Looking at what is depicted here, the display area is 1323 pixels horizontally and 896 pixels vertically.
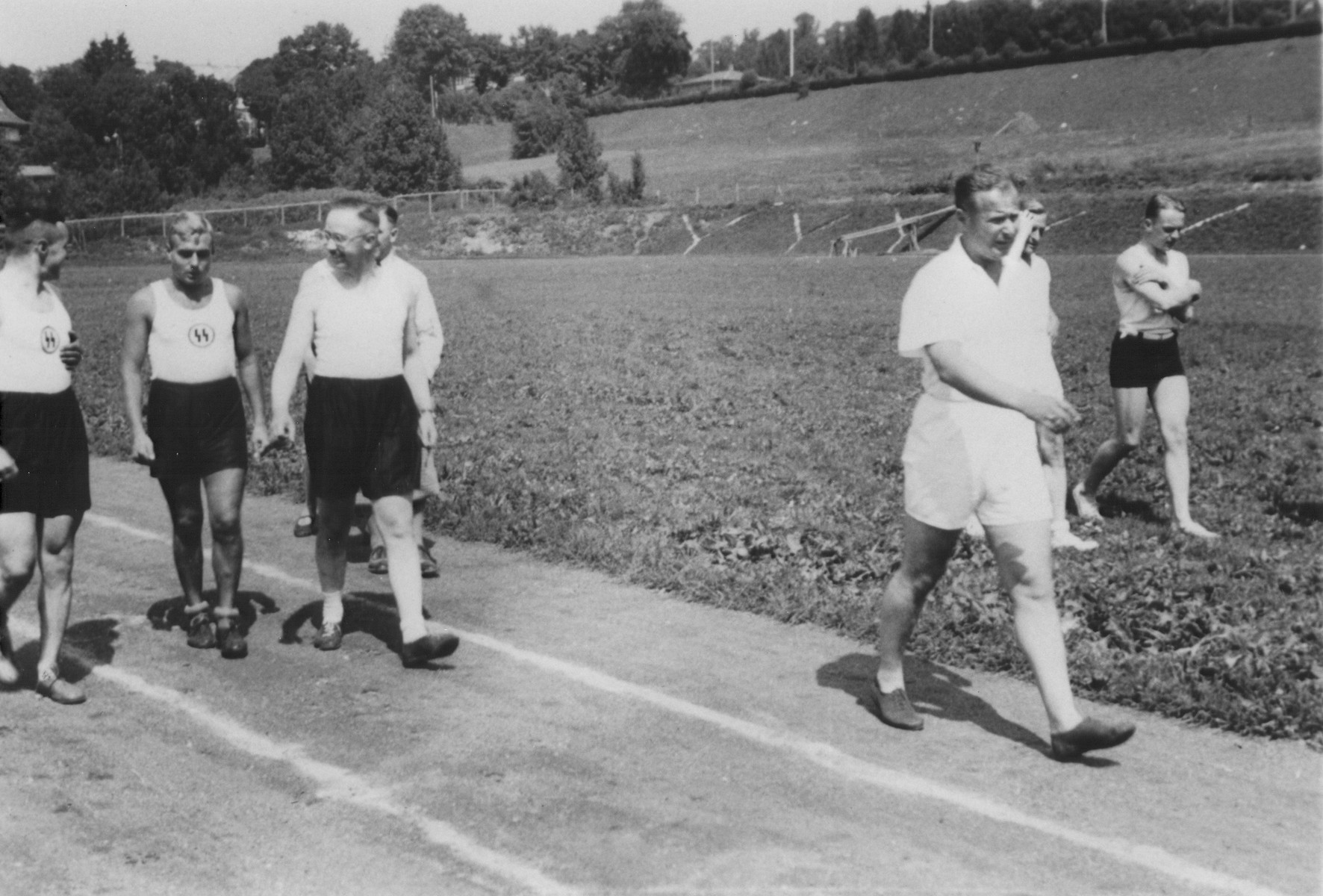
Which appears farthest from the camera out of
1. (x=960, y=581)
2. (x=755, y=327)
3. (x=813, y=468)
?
(x=755, y=327)

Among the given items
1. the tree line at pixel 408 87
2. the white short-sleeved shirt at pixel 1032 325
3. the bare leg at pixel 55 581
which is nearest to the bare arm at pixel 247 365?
the bare leg at pixel 55 581

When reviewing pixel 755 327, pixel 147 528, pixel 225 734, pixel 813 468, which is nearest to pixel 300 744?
pixel 225 734

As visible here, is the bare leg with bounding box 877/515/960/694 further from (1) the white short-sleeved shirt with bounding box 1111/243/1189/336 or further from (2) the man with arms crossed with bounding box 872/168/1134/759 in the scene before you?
(1) the white short-sleeved shirt with bounding box 1111/243/1189/336

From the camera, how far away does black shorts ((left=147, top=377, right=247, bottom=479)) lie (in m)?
6.38

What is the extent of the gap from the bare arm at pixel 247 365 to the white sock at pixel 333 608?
30.4 inches

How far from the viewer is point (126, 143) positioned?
248 feet

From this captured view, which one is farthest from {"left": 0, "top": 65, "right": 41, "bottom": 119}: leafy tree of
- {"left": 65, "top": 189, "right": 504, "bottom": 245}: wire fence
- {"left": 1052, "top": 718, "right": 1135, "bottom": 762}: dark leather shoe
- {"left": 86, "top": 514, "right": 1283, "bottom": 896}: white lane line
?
{"left": 1052, "top": 718, "right": 1135, "bottom": 762}: dark leather shoe

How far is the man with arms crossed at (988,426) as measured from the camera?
512cm

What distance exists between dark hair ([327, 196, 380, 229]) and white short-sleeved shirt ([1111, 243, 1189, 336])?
4.45 meters

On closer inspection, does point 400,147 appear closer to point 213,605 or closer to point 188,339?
point 213,605

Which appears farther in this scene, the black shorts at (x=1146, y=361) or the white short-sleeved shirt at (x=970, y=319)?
the black shorts at (x=1146, y=361)

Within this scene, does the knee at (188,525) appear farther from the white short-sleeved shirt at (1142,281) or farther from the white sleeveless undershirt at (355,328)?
the white short-sleeved shirt at (1142,281)

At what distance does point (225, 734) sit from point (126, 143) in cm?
7722

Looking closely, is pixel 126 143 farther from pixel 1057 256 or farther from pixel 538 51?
pixel 1057 256
